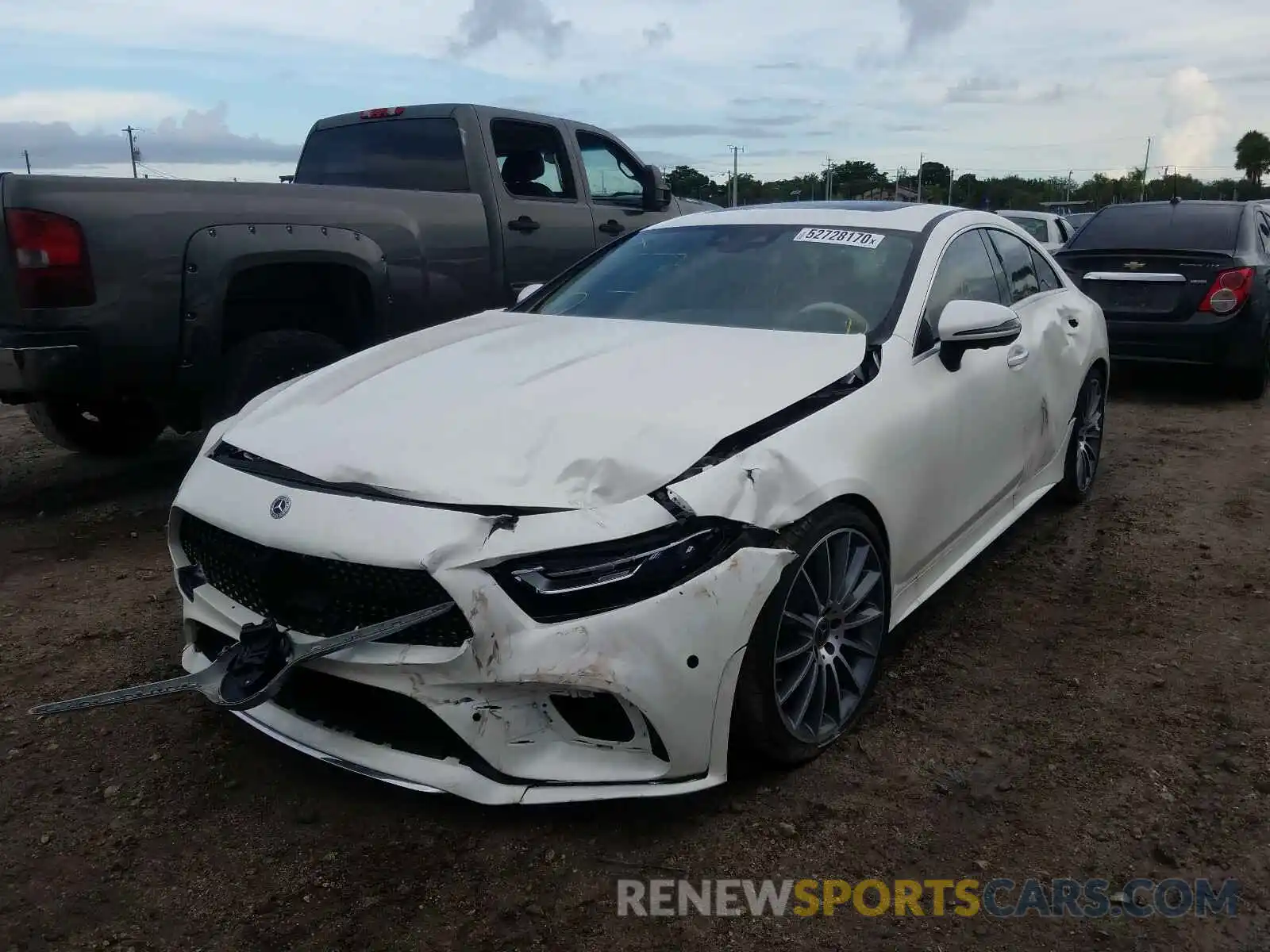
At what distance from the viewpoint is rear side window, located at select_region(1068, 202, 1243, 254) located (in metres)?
7.88

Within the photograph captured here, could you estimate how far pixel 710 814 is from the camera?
2.64 m

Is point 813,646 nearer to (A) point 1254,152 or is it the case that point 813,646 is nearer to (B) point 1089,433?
(B) point 1089,433

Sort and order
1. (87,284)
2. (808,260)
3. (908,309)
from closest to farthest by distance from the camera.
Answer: (908,309), (808,260), (87,284)

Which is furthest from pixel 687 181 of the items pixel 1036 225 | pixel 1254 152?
pixel 1254 152

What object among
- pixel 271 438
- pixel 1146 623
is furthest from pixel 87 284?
pixel 1146 623

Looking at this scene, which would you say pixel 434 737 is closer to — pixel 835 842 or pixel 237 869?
pixel 237 869

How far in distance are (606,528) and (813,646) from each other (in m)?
0.79

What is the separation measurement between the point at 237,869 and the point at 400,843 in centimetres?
38

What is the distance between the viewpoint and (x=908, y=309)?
11.4 ft

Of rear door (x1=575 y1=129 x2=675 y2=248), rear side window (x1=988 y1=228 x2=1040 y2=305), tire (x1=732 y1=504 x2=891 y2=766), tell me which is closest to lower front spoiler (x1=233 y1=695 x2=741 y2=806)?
tire (x1=732 y1=504 x2=891 y2=766)

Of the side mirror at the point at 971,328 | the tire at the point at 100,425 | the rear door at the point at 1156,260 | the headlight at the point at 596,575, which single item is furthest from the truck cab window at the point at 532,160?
the headlight at the point at 596,575

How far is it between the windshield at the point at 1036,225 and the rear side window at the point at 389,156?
31.8 ft

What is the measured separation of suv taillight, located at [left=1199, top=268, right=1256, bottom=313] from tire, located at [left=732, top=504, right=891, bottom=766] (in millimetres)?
5963

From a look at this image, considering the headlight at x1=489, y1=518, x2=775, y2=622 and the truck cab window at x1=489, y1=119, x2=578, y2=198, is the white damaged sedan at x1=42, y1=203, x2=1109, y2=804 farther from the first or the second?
the truck cab window at x1=489, y1=119, x2=578, y2=198
